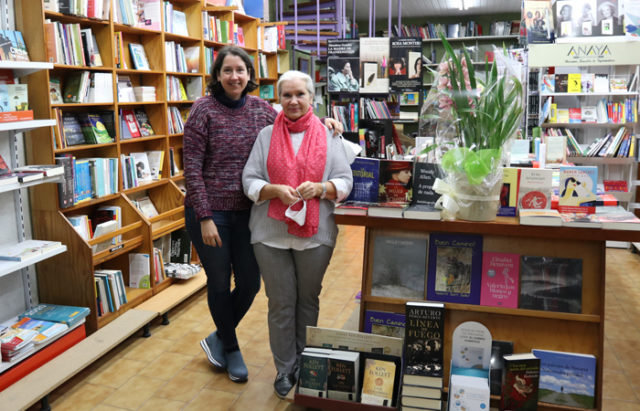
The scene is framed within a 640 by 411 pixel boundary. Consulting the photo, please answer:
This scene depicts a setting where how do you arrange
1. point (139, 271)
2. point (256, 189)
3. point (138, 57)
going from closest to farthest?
point (256, 189), point (139, 271), point (138, 57)

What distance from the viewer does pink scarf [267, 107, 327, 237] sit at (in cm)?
234

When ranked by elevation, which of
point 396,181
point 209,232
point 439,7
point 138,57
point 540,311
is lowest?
point 540,311

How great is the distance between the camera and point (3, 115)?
8.64ft

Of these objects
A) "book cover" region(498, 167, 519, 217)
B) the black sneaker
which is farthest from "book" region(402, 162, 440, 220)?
the black sneaker

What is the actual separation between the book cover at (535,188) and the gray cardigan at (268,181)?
0.68 meters

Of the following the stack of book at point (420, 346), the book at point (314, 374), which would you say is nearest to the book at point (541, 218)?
the stack of book at point (420, 346)

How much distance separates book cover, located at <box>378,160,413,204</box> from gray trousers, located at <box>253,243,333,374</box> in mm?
352

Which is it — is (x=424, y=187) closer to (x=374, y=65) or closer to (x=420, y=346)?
(x=420, y=346)

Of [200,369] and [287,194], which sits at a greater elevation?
[287,194]

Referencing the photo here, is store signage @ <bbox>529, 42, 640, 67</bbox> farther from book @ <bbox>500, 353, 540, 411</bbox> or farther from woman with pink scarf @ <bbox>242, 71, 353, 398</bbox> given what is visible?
book @ <bbox>500, 353, 540, 411</bbox>

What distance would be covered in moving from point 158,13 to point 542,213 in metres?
3.12

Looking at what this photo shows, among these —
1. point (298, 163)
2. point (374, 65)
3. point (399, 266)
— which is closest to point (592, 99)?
point (374, 65)

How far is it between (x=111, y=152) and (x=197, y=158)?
1.44 m

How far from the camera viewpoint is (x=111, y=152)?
3.71 meters
